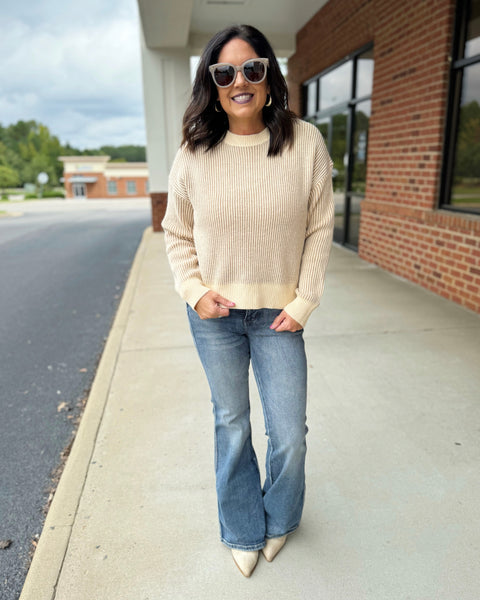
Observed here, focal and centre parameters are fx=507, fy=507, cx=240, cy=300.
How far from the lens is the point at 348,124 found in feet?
28.7

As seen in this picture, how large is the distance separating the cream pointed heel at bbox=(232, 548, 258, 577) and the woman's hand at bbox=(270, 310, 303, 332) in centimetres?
92

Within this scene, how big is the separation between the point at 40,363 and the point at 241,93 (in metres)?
3.48

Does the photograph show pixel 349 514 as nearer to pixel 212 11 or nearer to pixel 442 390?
pixel 442 390

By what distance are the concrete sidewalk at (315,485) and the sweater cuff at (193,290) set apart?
1068 mm

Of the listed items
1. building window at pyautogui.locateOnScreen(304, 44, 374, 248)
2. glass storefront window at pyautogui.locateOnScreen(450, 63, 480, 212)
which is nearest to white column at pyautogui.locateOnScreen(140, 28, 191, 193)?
building window at pyautogui.locateOnScreen(304, 44, 374, 248)

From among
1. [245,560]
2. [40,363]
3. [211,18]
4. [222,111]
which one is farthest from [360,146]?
[245,560]

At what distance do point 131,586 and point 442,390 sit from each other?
2.35 m

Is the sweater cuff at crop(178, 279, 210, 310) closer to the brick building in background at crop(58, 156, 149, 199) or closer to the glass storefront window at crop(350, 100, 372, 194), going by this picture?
the glass storefront window at crop(350, 100, 372, 194)

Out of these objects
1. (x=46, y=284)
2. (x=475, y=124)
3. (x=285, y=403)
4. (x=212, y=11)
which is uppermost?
(x=212, y=11)

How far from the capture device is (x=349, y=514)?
7.45 feet

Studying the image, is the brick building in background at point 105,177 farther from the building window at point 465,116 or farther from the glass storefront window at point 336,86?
the building window at point 465,116

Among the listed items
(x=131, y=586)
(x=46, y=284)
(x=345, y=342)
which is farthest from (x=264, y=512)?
(x=46, y=284)

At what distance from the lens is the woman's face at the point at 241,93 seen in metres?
1.67

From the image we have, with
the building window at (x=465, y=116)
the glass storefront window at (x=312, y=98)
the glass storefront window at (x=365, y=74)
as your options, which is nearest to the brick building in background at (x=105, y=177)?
the glass storefront window at (x=312, y=98)
